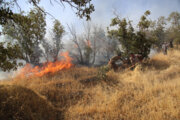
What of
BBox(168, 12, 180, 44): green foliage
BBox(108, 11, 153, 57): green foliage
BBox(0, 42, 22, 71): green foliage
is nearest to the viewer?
BBox(0, 42, 22, 71): green foliage

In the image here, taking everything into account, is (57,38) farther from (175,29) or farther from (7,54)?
(175,29)

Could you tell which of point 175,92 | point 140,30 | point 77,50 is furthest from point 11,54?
point 77,50

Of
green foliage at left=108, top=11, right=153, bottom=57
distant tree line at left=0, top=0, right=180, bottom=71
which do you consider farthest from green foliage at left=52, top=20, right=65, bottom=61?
green foliage at left=108, top=11, right=153, bottom=57

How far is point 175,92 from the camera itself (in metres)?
3.79

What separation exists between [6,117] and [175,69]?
9714mm

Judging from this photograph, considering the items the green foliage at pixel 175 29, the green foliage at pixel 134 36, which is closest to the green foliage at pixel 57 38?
the green foliage at pixel 134 36

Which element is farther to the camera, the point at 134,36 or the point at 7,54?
the point at 134,36

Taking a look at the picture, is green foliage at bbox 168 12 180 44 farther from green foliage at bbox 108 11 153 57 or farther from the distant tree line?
green foliage at bbox 108 11 153 57

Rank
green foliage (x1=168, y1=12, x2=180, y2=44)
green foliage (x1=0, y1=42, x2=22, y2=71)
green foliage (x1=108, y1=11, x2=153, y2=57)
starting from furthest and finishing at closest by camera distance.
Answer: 1. green foliage (x1=168, y1=12, x2=180, y2=44)
2. green foliage (x1=108, y1=11, x2=153, y2=57)
3. green foliage (x1=0, y1=42, x2=22, y2=71)

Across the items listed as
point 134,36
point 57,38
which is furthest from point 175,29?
point 57,38

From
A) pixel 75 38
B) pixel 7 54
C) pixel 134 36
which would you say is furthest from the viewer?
pixel 75 38

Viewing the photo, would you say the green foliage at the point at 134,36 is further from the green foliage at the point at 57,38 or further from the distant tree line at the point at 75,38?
the green foliage at the point at 57,38

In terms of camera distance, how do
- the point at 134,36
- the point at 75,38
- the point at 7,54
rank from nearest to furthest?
the point at 7,54 → the point at 134,36 → the point at 75,38

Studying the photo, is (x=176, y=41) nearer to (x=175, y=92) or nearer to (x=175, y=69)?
(x=175, y=69)
